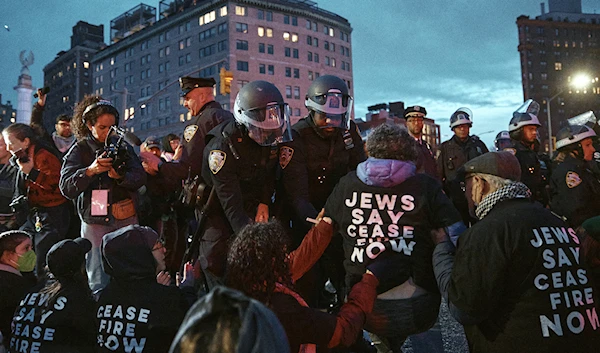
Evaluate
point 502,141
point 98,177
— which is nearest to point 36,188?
point 98,177

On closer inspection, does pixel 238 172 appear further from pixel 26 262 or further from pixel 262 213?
pixel 26 262

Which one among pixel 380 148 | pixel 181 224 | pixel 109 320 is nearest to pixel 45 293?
pixel 109 320

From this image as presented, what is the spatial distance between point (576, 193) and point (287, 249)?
15.4 feet

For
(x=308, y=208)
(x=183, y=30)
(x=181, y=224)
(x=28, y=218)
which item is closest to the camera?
(x=308, y=208)

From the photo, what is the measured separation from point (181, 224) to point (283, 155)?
10.9 feet

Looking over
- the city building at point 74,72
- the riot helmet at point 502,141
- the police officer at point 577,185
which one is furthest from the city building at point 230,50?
the police officer at point 577,185

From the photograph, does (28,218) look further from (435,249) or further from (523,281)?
(523,281)

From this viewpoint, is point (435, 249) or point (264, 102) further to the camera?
point (264, 102)

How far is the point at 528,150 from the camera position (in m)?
7.86

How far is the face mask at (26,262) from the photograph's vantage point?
441cm

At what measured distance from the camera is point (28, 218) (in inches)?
241

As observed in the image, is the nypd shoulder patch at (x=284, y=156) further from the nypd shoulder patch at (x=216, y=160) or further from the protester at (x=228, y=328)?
the protester at (x=228, y=328)

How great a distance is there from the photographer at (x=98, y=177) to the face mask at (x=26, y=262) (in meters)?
0.53

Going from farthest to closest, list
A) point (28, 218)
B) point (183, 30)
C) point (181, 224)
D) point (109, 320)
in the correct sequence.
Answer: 1. point (183, 30)
2. point (181, 224)
3. point (28, 218)
4. point (109, 320)
